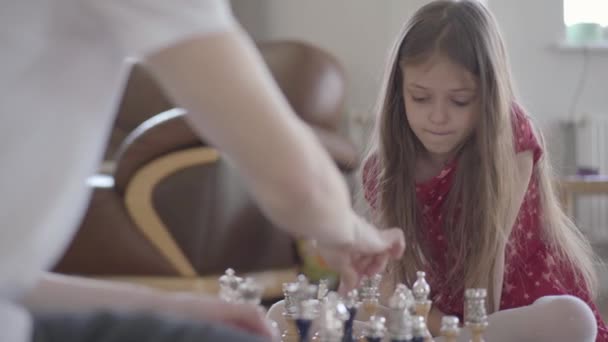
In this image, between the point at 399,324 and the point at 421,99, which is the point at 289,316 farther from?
the point at 421,99

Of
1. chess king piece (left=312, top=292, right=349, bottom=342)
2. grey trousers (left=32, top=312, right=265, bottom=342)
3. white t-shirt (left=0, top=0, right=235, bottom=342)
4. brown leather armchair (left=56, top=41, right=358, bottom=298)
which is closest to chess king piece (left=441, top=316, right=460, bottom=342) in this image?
chess king piece (left=312, top=292, right=349, bottom=342)

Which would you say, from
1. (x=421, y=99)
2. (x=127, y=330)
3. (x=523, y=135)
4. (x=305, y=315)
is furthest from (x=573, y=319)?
(x=127, y=330)

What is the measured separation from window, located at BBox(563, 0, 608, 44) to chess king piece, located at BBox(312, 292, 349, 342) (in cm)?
293

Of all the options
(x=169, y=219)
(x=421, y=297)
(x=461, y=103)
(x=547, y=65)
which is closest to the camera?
(x=421, y=297)

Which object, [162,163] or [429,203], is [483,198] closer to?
[429,203]

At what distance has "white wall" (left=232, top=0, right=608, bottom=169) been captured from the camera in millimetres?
3764

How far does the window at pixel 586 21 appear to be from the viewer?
3783 millimetres

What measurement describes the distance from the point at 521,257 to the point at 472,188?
19 cm

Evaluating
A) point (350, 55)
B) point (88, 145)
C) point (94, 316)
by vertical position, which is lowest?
point (350, 55)

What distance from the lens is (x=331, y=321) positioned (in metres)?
1.05

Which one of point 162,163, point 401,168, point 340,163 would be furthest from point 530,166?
point 340,163

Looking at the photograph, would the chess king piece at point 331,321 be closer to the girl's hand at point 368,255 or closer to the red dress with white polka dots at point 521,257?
the girl's hand at point 368,255

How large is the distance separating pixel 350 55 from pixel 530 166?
8.10ft

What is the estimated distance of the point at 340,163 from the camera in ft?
10.9
